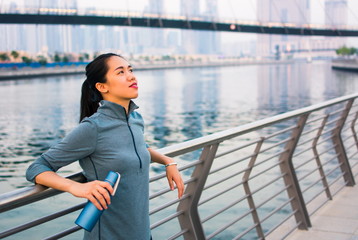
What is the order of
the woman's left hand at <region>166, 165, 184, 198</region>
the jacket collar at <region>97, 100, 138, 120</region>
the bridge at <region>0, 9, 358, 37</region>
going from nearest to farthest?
the jacket collar at <region>97, 100, 138, 120</region>
the woman's left hand at <region>166, 165, 184, 198</region>
the bridge at <region>0, 9, 358, 37</region>

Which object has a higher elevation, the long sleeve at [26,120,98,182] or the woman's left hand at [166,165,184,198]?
the long sleeve at [26,120,98,182]

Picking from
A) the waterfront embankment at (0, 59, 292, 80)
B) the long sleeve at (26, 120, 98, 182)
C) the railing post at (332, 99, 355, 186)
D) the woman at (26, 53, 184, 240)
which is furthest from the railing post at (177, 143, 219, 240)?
the waterfront embankment at (0, 59, 292, 80)

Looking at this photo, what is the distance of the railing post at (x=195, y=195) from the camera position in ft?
8.13

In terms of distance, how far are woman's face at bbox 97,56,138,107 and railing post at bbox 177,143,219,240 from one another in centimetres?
74

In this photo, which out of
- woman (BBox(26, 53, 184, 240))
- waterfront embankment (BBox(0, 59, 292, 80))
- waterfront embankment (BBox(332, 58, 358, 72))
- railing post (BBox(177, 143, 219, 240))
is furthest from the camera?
waterfront embankment (BBox(0, 59, 292, 80))

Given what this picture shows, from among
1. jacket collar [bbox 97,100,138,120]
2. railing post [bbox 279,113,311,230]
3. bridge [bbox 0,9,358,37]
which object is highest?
bridge [bbox 0,9,358,37]

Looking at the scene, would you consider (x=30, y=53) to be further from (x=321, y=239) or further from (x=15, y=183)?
(x=321, y=239)

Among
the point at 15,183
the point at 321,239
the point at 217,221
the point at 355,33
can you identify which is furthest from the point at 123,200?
the point at 355,33

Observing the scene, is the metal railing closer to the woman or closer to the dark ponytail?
the woman

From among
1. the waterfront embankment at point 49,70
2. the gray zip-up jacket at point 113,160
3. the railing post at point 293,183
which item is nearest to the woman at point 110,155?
the gray zip-up jacket at point 113,160

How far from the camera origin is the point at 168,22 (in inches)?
2061

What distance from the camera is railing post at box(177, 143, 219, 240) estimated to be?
8.13 feet

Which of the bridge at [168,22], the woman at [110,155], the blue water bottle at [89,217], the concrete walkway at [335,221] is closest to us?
the blue water bottle at [89,217]

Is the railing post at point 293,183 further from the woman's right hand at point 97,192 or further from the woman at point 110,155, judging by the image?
the woman's right hand at point 97,192
